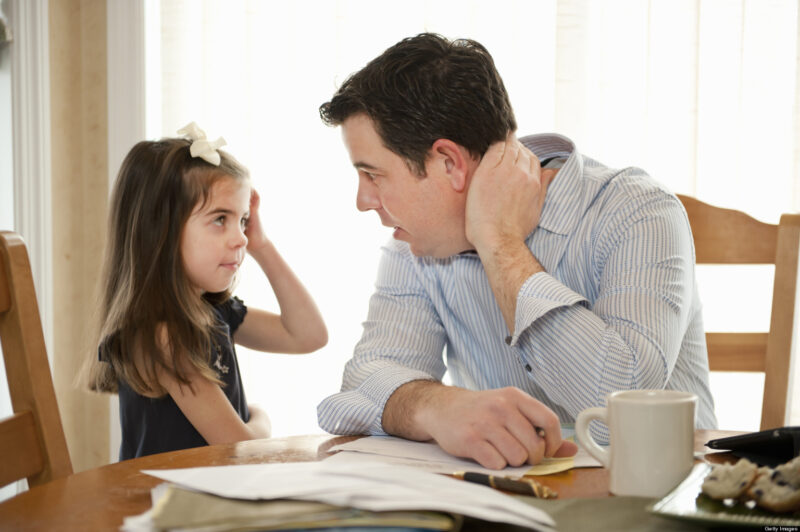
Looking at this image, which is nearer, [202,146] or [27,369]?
[27,369]

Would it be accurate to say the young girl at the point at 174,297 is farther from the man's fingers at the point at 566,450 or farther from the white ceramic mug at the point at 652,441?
the white ceramic mug at the point at 652,441

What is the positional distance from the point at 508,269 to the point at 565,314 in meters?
0.12

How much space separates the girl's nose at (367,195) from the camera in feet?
4.36

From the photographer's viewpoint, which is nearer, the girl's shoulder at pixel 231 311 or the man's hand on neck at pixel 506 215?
the man's hand on neck at pixel 506 215

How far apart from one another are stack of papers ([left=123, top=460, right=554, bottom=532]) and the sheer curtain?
162cm

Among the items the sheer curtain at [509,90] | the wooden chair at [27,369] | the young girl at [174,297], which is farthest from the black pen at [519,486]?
the sheer curtain at [509,90]

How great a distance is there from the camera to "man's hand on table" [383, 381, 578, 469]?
0.83m

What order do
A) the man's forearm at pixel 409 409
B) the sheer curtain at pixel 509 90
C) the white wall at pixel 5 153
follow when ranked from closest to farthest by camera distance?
1. the man's forearm at pixel 409 409
2. the sheer curtain at pixel 509 90
3. the white wall at pixel 5 153

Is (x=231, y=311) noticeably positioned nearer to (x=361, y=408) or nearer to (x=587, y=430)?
(x=361, y=408)

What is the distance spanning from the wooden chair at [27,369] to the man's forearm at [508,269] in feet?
2.01

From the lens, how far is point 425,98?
1.27m

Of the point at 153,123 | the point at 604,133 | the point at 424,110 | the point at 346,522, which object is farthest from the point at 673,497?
the point at 153,123

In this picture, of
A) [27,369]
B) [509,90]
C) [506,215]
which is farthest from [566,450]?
[509,90]

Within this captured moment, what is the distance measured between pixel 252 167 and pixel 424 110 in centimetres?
113
